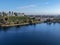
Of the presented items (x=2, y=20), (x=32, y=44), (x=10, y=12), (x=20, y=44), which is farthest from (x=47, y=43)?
(x=10, y=12)

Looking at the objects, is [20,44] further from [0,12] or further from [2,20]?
[0,12]

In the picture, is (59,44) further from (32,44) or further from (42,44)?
(32,44)

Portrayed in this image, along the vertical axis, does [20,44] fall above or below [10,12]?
below

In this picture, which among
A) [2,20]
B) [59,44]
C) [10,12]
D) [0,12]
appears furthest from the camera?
[10,12]

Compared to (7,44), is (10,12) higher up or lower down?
higher up

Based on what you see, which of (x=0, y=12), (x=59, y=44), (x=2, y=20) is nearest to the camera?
(x=59, y=44)

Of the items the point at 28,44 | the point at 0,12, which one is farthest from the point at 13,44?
the point at 0,12

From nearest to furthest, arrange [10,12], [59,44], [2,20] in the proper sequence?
[59,44], [2,20], [10,12]

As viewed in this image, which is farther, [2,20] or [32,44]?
[2,20]

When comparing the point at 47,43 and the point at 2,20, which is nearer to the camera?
the point at 47,43
